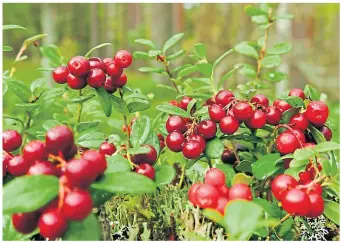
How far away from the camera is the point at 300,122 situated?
37.0 inches

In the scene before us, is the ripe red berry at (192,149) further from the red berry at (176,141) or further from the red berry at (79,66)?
the red berry at (79,66)

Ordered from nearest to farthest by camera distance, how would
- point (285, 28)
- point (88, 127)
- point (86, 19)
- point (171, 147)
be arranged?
point (171, 147) < point (88, 127) < point (285, 28) < point (86, 19)

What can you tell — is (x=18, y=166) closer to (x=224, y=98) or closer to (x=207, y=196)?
(x=207, y=196)

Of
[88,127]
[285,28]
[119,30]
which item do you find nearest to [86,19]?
[119,30]

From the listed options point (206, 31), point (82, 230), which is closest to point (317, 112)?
point (82, 230)

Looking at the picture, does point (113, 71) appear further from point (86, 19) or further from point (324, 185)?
point (86, 19)

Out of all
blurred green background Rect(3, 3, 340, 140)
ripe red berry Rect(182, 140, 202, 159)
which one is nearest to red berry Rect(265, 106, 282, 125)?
ripe red berry Rect(182, 140, 202, 159)

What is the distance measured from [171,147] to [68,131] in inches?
11.3

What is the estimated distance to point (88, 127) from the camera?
1.11 m

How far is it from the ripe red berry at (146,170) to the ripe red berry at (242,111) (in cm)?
20

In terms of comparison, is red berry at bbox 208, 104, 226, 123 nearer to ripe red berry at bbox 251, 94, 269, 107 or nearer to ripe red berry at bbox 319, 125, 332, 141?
ripe red berry at bbox 251, 94, 269, 107

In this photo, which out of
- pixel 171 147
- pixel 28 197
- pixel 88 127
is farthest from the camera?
pixel 88 127

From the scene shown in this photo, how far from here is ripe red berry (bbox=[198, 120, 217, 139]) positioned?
0.94m

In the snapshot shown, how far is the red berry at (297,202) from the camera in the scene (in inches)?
28.8
